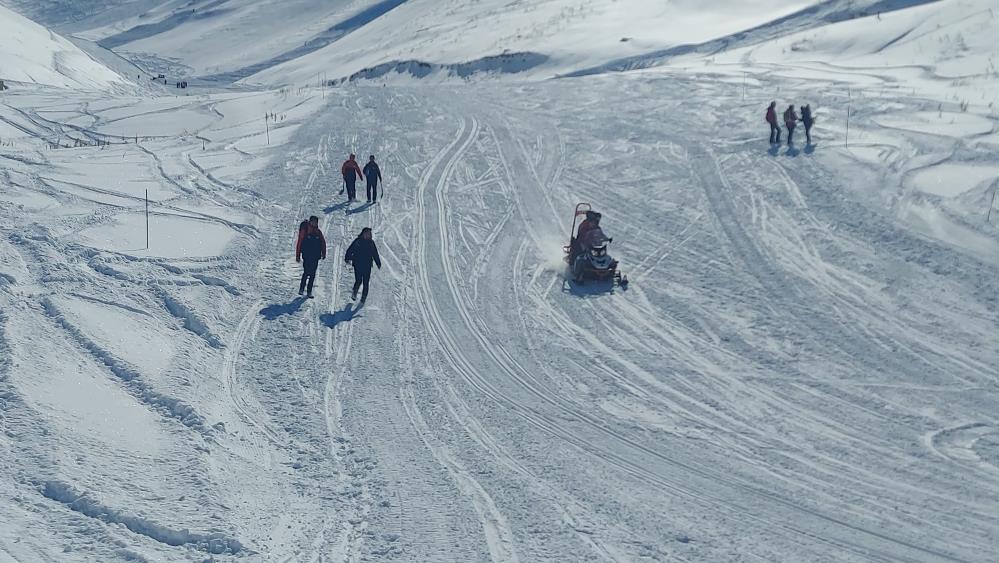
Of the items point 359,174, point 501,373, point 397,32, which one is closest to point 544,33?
point 397,32

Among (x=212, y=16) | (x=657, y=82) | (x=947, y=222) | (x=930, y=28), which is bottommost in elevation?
(x=947, y=222)

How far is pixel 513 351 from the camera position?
14.1 m

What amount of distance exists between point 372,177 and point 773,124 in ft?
34.3

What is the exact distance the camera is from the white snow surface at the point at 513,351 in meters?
9.43

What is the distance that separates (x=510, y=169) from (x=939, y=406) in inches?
562

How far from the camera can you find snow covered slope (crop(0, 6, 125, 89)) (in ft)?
152

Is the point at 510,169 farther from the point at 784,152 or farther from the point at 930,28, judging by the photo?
the point at 930,28

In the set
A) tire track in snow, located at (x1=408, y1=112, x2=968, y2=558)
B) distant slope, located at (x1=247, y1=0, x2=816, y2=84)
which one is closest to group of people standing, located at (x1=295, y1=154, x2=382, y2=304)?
tire track in snow, located at (x1=408, y1=112, x2=968, y2=558)

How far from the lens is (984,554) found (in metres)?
9.15

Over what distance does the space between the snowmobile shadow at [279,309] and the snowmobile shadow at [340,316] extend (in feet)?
1.69

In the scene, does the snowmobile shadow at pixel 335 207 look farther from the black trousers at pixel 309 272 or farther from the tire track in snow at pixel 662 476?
the tire track in snow at pixel 662 476

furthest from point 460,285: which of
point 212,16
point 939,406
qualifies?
point 212,16

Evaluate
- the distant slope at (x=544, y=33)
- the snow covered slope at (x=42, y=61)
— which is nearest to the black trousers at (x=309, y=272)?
the distant slope at (x=544, y=33)

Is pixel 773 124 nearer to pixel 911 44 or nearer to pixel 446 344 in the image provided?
pixel 446 344
